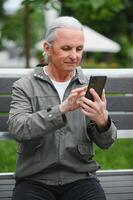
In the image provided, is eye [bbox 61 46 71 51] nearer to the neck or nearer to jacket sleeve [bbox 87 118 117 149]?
the neck

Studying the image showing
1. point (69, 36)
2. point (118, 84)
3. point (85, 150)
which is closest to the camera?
point (69, 36)

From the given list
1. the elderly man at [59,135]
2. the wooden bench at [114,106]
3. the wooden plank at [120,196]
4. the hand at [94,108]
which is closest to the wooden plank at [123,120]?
the wooden bench at [114,106]

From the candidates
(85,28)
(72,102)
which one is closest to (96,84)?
(72,102)

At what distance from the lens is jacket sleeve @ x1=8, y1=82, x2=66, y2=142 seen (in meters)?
3.42

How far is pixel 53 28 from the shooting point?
12.0 feet

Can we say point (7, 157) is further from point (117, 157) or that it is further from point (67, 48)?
point (67, 48)

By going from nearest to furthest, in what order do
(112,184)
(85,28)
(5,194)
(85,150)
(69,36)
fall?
1. (69,36)
2. (85,150)
3. (5,194)
4. (112,184)
5. (85,28)

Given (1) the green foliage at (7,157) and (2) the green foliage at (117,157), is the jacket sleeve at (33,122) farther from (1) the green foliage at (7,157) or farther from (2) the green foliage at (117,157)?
(2) the green foliage at (117,157)

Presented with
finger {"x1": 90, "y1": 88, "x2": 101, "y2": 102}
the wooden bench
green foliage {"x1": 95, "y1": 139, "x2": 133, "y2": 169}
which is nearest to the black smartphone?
finger {"x1": 90, "y1": 88, "x2": 101, "y2": 102}

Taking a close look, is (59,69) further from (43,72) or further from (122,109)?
(122,109)

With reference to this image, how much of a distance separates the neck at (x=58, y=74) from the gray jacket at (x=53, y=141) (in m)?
0.04

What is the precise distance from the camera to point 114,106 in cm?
452

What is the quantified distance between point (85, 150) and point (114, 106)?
0.85 meters

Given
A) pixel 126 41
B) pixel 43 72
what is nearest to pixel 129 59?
pixel 126 41
